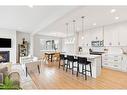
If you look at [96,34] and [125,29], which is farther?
[96,34]

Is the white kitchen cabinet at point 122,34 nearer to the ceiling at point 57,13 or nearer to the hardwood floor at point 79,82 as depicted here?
the ceiling at point 57,13

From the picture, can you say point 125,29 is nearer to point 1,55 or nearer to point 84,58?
point 84,58

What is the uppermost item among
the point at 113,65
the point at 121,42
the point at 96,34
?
the point at 96,34

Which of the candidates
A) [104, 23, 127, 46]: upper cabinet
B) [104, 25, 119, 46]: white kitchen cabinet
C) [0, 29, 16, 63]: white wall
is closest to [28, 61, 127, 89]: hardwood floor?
[104, 23, 127, 46]: upper cabinet

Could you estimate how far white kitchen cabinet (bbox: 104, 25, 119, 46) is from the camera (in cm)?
688

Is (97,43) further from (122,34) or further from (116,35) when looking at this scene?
(122,34)

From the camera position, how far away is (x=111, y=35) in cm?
712

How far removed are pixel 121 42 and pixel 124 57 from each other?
93cm

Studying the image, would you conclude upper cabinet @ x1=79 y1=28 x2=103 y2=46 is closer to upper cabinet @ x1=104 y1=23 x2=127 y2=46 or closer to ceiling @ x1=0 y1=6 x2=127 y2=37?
upper cabinet @ x1=104 y1=23 x2=127 y2=46

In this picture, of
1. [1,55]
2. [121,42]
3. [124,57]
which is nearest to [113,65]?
[124,57]
